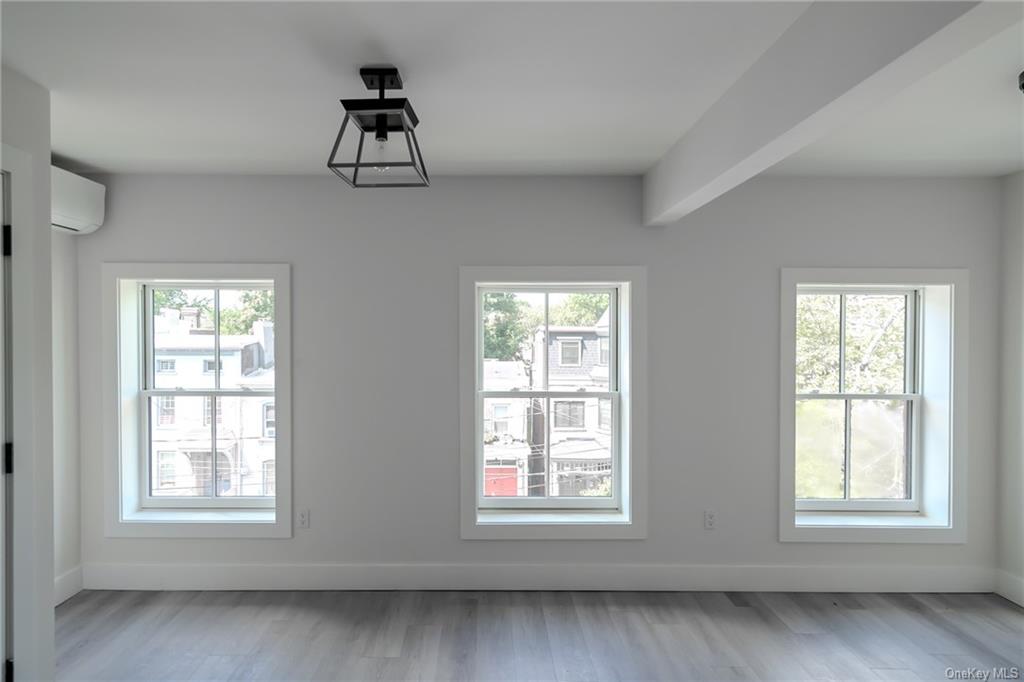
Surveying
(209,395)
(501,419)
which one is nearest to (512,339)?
(501,419)

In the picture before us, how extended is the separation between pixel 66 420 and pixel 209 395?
80 centimetres

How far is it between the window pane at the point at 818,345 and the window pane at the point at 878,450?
11.4 inches

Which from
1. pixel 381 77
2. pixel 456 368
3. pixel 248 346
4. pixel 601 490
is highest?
pixel 381 77

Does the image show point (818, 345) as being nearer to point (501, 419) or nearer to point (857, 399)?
point (857, 399)

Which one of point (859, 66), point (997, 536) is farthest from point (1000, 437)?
point (859, 66)

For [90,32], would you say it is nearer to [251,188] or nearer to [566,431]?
[251,188]

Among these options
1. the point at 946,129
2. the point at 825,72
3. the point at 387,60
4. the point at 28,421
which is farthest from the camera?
the point at 946,129

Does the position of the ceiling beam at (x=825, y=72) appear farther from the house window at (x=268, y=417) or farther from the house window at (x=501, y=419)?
the house window at (x=268, y=417)

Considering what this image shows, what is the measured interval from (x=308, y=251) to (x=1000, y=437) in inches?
177

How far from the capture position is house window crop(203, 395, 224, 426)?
4.00 meters

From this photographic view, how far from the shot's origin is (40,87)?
2365mm

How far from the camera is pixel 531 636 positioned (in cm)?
321

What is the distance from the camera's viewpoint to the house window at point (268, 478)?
13.1 ft

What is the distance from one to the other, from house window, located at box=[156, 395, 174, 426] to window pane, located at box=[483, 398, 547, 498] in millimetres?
2069
